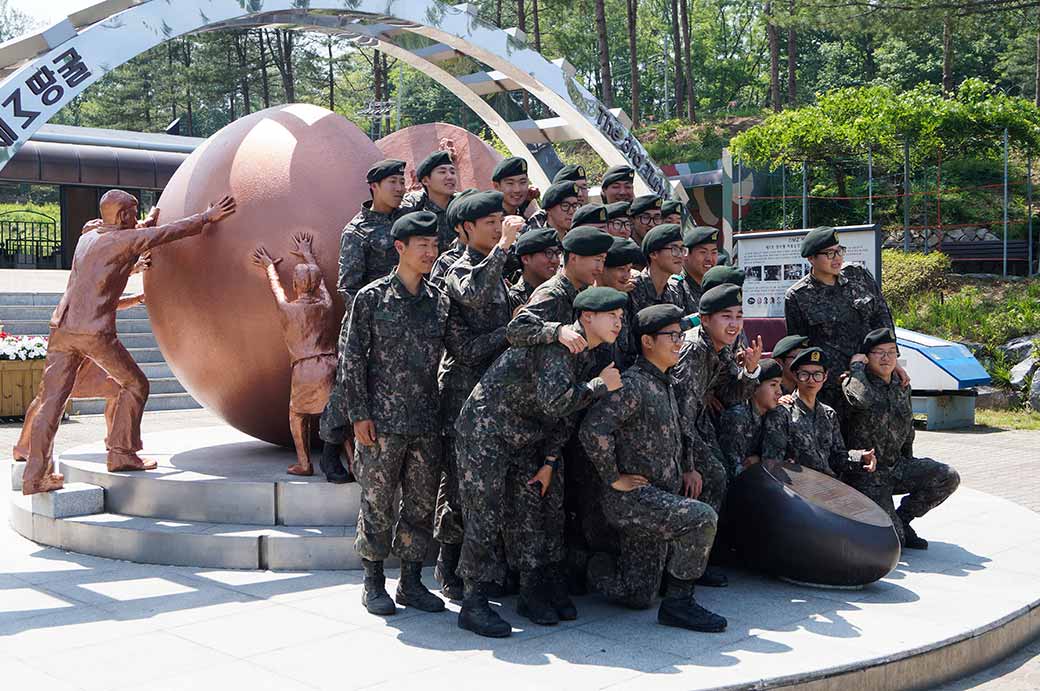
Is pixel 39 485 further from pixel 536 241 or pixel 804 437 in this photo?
pixel 804 437

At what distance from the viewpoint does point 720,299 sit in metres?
5.72

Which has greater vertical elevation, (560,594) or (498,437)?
(498,437)

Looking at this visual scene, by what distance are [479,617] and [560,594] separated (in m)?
0.55

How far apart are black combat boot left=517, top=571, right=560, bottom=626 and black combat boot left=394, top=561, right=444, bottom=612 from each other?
0.43 meters

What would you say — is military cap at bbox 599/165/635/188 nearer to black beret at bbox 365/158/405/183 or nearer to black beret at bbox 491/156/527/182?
black beret at bbox 491/156/527/182

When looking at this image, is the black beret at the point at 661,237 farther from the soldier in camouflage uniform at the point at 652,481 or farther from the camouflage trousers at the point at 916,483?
the camouflage trousers at the point at 916,483

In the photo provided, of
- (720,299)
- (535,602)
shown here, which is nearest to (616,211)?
(720,299)

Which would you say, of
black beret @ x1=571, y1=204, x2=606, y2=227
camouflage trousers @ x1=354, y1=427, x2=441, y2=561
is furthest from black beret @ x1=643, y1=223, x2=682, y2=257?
camouflage trousers @ x1=354, y1=427, x2=441, y2=561

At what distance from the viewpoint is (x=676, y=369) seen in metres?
5.75

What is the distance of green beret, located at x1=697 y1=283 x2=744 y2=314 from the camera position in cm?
571

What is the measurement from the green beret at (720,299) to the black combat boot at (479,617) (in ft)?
6.20

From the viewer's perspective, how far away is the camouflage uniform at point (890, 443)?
6.90 metres

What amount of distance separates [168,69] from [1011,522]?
4492 centimetres

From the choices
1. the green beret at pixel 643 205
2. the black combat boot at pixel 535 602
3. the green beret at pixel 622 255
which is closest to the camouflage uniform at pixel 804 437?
the green beret at pixel 622 255
